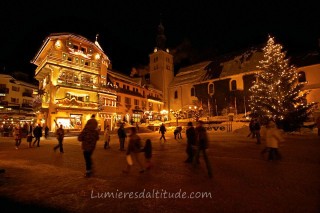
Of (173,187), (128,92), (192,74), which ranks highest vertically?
(192,74)

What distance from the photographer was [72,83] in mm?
30938

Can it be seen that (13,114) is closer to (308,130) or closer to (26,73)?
(26,73)

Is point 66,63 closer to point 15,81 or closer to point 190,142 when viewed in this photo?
point 15,81

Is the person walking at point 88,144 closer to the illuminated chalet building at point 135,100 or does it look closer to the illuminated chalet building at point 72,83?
the illuminated chalet building at point 72,83

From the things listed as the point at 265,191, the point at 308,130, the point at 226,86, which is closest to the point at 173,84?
the point at 226,86

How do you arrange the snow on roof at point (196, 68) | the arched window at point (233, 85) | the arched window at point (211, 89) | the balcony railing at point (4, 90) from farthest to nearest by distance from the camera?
the snow on roof at point (196, 68) → the arched window at point (211, 89) → the arched window at point (233, 85) → the balcony railing at point (4, 90)

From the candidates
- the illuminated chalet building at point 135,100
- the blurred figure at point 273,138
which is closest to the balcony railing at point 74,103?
the illuminated chalet building at point 135,100

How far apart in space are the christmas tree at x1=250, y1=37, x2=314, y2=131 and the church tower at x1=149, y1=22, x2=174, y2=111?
104 feet

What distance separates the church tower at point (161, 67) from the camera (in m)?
55.0

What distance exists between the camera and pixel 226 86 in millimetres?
41469

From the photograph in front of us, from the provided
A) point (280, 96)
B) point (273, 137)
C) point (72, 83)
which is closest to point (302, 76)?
point (280, 96)

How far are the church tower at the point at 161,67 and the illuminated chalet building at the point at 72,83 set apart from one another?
822 inches

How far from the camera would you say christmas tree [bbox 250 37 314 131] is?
21953 millimetres

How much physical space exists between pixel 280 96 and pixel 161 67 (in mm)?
36930
